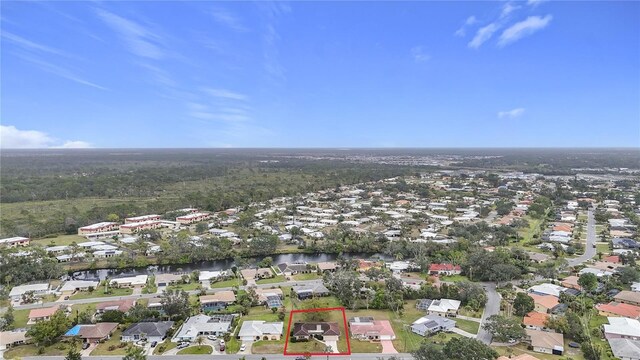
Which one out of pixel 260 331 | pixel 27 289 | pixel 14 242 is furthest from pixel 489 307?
pixel 14 242

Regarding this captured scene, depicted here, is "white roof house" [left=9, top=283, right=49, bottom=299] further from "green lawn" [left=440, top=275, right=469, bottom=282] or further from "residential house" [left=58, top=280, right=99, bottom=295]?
"green lawn" [left=440, top=275, right=469, bottom=282]

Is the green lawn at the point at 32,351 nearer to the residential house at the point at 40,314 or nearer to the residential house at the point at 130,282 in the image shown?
the residential house at the point at 40,314

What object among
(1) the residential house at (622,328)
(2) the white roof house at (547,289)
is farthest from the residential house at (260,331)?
(2) the white roof house at (547,289)

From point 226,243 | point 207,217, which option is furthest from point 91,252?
point 207,217

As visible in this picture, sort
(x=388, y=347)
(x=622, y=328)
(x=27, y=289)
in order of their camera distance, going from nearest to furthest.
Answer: (x=388, y=347), (x=622, y=328), (x=27, y=289)

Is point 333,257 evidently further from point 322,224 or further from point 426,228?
point 426,228

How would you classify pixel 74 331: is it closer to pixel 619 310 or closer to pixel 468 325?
pixel 468 325

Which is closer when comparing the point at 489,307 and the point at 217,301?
the point at 489,307

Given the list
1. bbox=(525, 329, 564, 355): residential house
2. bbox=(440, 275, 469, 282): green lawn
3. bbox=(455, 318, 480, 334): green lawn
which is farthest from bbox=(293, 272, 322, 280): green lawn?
bbox=(525, 329, 564, 355): residential house
